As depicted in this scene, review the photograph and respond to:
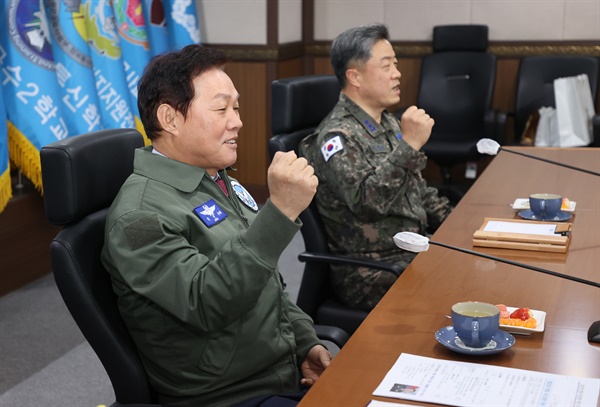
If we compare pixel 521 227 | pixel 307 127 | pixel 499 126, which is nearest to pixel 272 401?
pixel 521 227

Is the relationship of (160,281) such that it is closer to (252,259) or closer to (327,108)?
(252,259)

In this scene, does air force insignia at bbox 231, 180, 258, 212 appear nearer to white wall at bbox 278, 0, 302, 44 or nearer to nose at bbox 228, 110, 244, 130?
nose at bbox 228, 110, 244, 130

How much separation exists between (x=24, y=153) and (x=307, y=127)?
158 cm

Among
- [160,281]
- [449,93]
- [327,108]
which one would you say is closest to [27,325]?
[327,108]

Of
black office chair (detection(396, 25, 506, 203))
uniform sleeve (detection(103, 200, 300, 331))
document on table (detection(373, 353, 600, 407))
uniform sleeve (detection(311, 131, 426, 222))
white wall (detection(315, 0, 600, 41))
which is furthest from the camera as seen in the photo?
white wall (detection(315, 0, 600, 41))

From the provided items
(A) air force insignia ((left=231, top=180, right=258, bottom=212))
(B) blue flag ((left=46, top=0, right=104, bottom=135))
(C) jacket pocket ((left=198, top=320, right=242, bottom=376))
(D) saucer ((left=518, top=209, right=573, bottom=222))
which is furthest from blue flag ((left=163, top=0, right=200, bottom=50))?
(C) jacket pocket ((left=198, top=320, right=242, bottom=376))

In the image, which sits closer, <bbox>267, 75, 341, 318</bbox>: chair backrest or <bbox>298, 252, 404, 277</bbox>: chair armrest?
<bbox>298, 252, 404, 277</bbox>: chair armrest

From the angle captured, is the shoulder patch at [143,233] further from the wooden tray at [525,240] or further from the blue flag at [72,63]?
the blue flag at [72,63]

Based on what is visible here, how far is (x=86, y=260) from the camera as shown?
156 cm

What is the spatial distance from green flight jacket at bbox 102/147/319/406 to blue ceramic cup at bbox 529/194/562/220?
815mm

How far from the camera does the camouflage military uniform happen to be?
7.75ft

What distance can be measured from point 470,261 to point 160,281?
0.78m

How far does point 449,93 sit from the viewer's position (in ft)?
16.8

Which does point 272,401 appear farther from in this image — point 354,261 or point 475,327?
point 354,261
